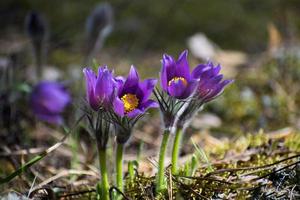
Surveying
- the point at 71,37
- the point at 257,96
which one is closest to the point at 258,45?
the point at 257,96

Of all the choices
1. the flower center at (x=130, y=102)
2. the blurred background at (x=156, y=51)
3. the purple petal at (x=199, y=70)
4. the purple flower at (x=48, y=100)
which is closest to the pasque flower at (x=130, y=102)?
the flower center at (x=130, y=102)

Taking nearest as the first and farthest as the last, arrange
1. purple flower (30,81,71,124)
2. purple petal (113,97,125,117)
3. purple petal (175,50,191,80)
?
purple petal (113,97,125,117) → purple petal (175,50,191,80) → purple flower (30,81,71,124)

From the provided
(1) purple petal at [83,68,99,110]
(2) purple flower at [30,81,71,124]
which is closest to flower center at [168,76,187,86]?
(1) purple petal at [83,68,99,110]

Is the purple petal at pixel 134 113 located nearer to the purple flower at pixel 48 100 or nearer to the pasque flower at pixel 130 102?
the pasque flower at pixel 130 102

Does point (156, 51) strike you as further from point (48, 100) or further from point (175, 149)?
point (175, 149)

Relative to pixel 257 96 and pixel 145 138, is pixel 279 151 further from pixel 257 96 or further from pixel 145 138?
pixel 257 96

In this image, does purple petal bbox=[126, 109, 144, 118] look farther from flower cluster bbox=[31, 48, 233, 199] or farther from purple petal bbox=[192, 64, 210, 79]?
purple petal bbox=[192, 64, 210, 79]

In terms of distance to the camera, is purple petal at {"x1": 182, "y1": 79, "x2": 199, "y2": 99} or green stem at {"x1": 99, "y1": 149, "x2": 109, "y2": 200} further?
green stem at {"x1": 99, "y1": 149, "x2": 109, "y2": 200}
